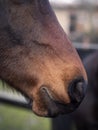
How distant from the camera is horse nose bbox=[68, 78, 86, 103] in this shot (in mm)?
2427

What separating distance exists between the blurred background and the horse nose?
80.1 inches

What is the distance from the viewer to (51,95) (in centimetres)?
245

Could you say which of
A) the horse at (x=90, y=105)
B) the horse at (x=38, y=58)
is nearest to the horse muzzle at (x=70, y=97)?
the horse at (x=38, y=58)

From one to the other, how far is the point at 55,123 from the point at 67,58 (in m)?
3.02

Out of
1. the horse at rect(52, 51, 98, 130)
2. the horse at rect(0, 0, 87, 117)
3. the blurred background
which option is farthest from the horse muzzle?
the horse at rect(52, 51, 98, 130)

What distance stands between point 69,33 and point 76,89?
16.8 metres

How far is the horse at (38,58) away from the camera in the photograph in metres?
2.45

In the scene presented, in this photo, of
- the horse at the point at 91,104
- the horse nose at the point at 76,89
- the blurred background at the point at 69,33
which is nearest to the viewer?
the horse nose at the point at 76,89

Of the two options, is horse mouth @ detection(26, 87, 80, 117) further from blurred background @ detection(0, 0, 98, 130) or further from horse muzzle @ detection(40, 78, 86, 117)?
blurred background @ detection(0, 0, 98, 130)

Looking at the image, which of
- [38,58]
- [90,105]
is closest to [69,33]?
[90,105]

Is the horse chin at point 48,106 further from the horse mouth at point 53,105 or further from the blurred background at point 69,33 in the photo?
the blurred background at point 69,33

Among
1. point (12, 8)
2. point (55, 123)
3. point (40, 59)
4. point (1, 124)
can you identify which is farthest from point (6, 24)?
point (1, 124)

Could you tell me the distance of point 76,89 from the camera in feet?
8.04

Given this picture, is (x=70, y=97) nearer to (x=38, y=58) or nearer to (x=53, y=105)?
(x=53, y=105)
